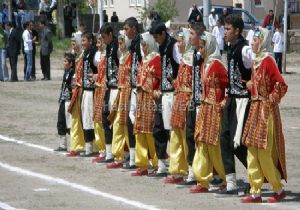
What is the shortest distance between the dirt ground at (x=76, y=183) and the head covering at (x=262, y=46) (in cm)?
158

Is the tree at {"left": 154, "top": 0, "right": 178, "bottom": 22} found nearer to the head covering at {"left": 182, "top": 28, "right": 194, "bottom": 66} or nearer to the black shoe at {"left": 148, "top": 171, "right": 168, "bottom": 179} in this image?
the black shoe at {"left": 148, "top": 171, "right": 168, "bottom": 179}

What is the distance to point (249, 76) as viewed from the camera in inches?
502

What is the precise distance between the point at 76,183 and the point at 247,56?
2969 millimetres

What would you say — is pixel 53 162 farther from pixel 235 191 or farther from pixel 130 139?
pixel 235 191

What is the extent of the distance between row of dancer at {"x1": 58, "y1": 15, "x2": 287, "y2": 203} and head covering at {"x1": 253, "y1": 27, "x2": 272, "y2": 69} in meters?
0.01

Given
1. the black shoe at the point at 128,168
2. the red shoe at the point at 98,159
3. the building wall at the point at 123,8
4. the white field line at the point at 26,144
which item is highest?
the black shoe at the point at 128,168

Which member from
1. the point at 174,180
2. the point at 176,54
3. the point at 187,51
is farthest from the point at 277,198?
the point at 176,54

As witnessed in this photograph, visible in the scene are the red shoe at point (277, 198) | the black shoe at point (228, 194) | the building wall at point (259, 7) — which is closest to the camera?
the red shoe at point (277, 198)

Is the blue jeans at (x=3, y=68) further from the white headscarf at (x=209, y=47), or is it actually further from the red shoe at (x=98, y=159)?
the white headscarf at (x=209, y=47)

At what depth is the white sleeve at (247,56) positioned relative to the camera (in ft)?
41.5

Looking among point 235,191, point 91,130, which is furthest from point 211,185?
point 91,130

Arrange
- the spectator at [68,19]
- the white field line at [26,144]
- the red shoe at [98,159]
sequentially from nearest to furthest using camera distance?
the red shoe at [98,159], the white field line at [26,144], the spectator at [68,19]

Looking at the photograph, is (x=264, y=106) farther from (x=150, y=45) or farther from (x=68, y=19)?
(x=68, y=19)

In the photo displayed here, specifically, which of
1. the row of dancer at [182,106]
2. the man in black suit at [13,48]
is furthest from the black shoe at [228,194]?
the man in black suit at [13,48]
